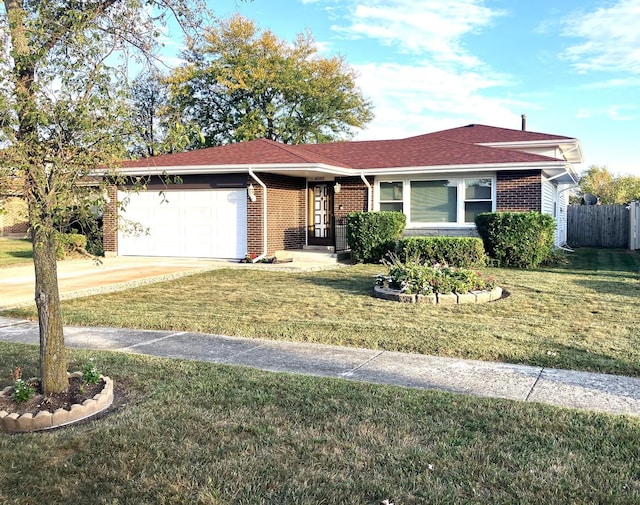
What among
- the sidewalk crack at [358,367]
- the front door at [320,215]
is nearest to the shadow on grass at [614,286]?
the sidewalk crack at [358,367]

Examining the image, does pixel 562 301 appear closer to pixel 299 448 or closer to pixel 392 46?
pixel 299 448

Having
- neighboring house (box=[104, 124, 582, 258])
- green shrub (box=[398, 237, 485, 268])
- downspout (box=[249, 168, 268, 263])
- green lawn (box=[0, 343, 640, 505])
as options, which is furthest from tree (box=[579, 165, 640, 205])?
green lawn (box=[0, 343, 640, 505])

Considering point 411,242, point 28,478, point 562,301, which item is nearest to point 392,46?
point 411,242

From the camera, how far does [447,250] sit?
1331cm

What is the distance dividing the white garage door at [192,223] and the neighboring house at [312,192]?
0.10 ft

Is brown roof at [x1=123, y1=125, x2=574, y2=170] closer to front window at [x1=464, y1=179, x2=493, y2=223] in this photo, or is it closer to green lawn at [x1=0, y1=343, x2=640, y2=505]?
front window at [x1=464, y1=179, x2=493, y2=223]

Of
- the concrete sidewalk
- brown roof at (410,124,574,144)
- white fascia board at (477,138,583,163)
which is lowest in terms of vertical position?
the concrete sidewalk

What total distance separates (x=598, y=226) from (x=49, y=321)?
78.1 ft

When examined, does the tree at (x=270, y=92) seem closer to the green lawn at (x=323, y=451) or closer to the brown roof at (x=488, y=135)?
the brown roof at (x=488, y=135)

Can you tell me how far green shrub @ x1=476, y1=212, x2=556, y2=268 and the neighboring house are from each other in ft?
4.70

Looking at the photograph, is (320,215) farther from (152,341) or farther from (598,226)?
(598,226)

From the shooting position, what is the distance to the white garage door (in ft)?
53.8

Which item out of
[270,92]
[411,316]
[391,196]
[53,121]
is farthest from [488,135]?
[53,121]

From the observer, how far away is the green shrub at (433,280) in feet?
30.1
